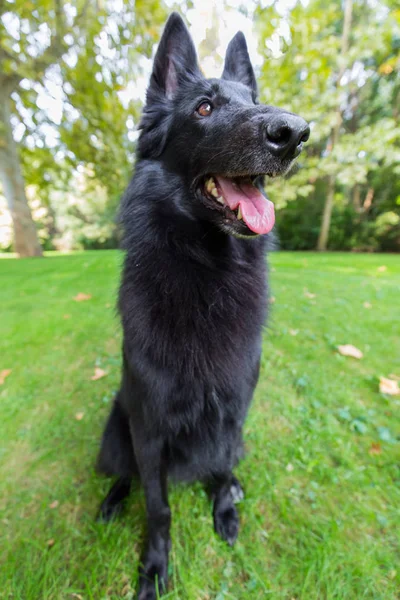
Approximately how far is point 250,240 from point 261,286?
0.84 ft

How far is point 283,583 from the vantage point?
1.33m

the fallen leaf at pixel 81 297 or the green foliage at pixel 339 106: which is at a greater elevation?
the green foliage at pixel 339 106

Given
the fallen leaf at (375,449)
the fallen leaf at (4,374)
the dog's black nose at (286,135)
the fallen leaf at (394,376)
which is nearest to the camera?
the dog's black nose at (286,135)

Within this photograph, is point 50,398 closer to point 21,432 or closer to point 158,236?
point 21,432

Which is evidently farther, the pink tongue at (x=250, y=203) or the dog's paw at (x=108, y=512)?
the dog's paw at (x=108, y=512)

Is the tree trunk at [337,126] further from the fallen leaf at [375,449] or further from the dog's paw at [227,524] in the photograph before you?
the dog's paw at [227,524]

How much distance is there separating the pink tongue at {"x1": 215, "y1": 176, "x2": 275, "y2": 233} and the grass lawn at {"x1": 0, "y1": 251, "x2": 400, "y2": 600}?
70 centimetres

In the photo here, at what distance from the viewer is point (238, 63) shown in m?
1.88

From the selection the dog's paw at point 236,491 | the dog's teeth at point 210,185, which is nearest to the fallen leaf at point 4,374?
the dog's paw at point 236,491

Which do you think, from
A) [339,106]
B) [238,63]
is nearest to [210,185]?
[238,63]

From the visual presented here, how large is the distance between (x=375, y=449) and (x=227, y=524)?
120 centimetres

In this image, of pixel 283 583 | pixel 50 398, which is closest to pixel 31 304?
pixel 50 398

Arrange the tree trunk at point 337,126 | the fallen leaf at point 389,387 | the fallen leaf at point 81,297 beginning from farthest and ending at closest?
the tree trunk at point 337,126
the fallen leaf at point 81,297
the fallen leaf at point 389,387

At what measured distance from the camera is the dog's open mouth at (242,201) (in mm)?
1320
